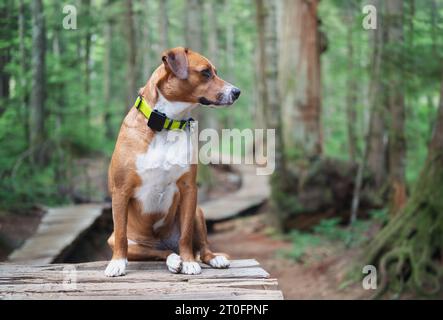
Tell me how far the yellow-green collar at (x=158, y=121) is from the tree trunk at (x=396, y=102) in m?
6.65

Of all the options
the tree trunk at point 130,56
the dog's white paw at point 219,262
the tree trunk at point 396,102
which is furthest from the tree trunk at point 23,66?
the tree trunk at point 396,102

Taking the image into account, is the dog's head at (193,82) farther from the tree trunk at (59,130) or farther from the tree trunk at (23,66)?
the tree trunk at (59,130)

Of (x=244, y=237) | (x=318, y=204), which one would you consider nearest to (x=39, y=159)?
(x=244, y=237)

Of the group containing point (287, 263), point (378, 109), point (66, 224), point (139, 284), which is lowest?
point (287, 263)

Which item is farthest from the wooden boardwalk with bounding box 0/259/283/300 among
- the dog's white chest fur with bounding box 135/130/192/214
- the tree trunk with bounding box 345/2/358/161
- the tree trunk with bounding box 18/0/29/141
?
the tree trunk with bounding box 345/2/358/161

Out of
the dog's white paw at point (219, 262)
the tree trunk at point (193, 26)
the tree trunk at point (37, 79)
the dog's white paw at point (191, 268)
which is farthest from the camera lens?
the tree trunk at point (193, 26)

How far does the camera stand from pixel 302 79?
15016 millimetres

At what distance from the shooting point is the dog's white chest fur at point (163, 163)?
423 cm

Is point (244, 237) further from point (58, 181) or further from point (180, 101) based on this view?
point (180, 101)

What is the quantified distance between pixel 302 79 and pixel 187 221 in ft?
36.8

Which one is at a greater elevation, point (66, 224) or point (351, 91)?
point (351, 91)

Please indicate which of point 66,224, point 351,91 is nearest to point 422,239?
point 66,224

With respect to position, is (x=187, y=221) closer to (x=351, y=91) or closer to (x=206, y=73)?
(x=206, y=73)

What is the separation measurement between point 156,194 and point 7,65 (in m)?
5.59
